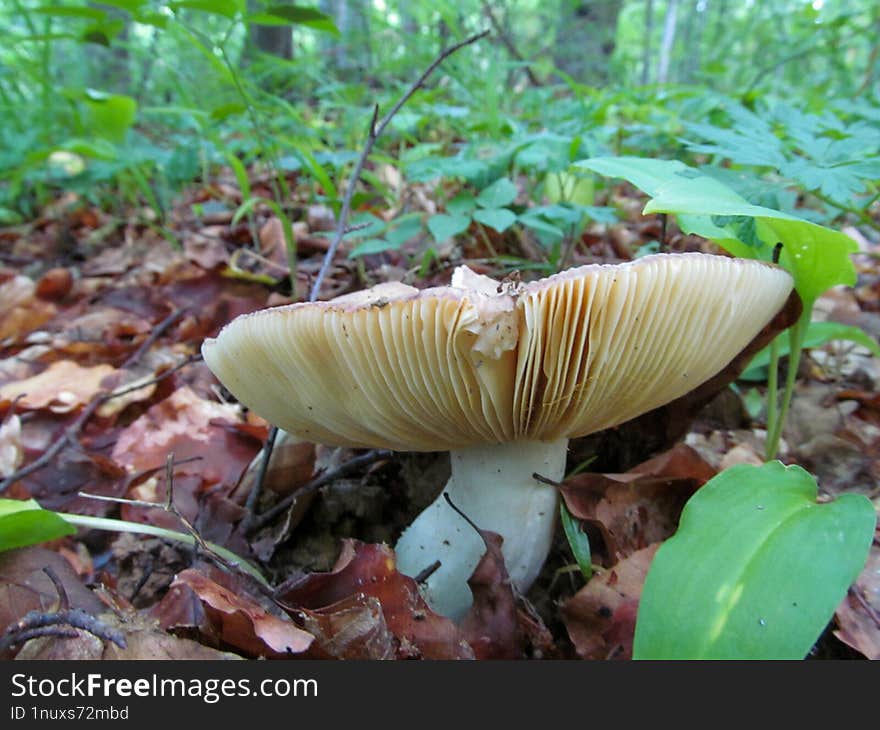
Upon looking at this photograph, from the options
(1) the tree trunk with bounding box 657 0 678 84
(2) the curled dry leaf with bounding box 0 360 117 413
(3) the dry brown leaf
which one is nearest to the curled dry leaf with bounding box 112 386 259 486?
(3) the dry brown leaf

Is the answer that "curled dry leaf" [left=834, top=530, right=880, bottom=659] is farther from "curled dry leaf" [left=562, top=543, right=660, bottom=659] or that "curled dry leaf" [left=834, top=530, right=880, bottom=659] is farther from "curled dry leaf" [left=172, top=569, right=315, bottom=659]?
"curled dry leaf" [left=172, top=569, right=315, bottom=659]

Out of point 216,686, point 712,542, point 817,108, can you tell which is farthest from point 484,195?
point 817,108

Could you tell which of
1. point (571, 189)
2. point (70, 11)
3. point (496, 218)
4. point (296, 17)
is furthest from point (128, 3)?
point (571, 189)

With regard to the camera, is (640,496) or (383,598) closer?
(383,598)

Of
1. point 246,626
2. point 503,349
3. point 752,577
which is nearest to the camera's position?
point 752,577

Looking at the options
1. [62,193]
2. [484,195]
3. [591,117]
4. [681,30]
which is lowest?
[62,193]

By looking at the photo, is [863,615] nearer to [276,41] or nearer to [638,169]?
[638,169]

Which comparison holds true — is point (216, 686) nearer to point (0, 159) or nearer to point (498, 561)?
point (498, 561)
